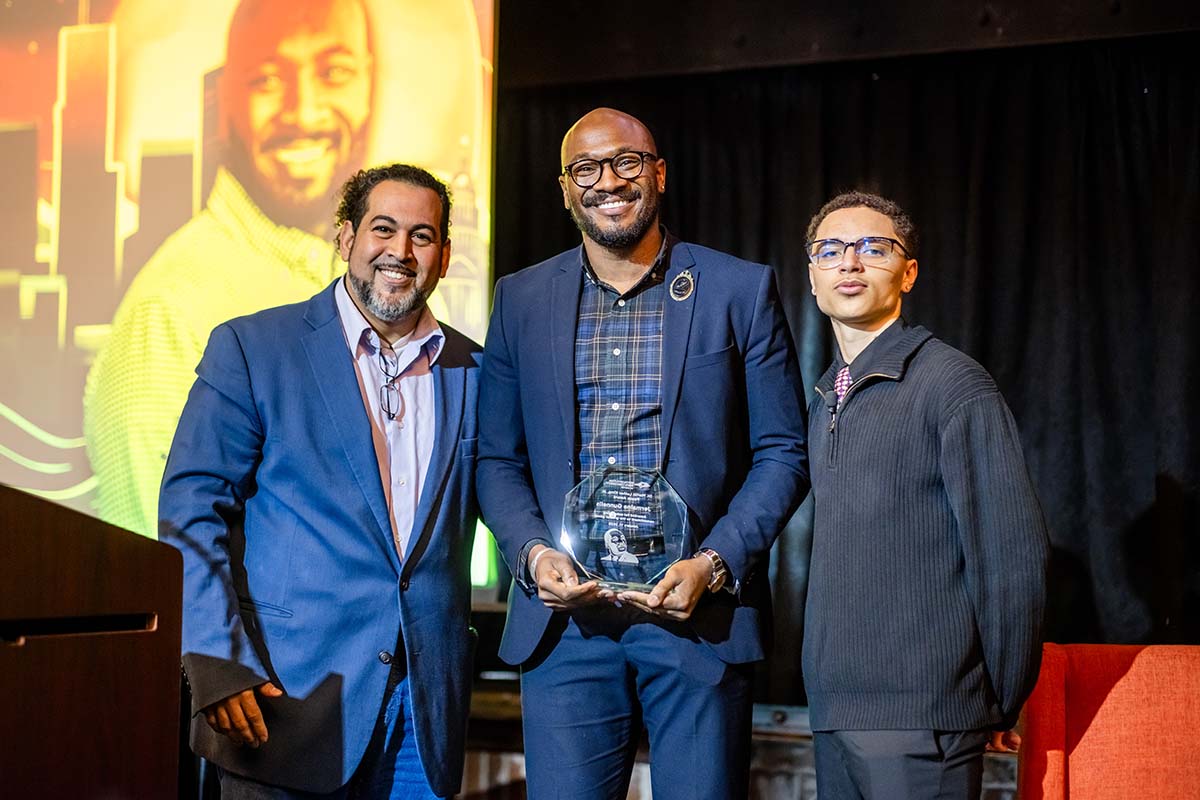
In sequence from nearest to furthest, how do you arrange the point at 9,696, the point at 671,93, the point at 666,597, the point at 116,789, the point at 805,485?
the point at 9,696 → the point at 116,789 → the point at 666,597 → the point at 805,485 → the point at 671,93

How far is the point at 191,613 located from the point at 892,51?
10.7ft

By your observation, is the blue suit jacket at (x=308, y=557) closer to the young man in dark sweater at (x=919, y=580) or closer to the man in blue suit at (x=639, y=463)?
the man in blue suit at (x=639, y=463)

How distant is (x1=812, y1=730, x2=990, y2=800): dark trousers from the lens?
79.3 inches

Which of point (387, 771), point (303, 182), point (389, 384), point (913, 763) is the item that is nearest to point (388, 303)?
point (389, 384)

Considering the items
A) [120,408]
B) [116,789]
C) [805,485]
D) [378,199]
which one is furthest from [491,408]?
[120,408]

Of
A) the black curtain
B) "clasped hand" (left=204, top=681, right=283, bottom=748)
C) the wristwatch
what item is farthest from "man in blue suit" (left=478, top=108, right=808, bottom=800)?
the black curtain

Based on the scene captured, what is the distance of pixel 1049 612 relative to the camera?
420cm

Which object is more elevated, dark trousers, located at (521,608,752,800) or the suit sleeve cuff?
the suit sleeve cuff

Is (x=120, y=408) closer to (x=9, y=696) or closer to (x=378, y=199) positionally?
(x=378, y=199)

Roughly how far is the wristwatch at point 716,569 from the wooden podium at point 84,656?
98 cm

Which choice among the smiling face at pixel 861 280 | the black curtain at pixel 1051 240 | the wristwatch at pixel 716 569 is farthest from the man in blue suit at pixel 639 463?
the black curtain at pixel 1051 240

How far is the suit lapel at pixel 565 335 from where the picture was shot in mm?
2295

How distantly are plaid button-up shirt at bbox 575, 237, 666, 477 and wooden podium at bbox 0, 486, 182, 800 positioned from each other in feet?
3.13

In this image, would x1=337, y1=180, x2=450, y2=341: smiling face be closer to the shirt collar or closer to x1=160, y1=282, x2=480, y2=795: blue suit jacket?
the shirt collar
